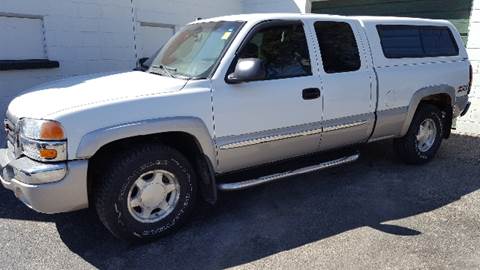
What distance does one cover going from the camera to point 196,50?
383cm

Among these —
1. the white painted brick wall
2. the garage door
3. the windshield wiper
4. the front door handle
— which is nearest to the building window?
the windshield wiper

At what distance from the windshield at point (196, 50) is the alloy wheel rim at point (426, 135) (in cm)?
311

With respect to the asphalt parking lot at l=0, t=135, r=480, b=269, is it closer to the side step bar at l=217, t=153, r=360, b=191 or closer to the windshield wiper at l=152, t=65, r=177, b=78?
the side step bar at l=217, t=153, r=360, b=191

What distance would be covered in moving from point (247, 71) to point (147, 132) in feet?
3.24

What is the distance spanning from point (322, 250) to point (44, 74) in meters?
5.42

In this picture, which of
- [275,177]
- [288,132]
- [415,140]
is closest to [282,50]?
[288,132]

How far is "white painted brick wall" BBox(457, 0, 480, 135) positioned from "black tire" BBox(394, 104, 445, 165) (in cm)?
216

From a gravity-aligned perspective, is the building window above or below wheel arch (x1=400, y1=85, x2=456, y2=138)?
above

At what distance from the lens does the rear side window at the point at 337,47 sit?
4.12 m

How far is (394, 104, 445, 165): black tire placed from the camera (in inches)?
204

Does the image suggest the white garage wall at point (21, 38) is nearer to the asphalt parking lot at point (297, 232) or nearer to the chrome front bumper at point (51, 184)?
the asphalt parking lot at point (297, 232)

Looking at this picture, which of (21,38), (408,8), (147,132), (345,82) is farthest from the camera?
(408,8)

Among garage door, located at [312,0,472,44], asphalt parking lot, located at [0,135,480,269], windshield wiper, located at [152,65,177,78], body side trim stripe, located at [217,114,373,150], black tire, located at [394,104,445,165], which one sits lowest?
asphalt parking lot, located at [0,135,480,269]

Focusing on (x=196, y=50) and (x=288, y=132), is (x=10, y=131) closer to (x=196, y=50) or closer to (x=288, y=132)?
(x=196, y=50)
